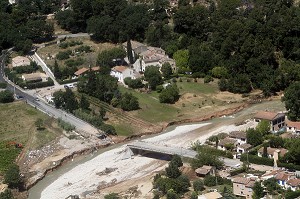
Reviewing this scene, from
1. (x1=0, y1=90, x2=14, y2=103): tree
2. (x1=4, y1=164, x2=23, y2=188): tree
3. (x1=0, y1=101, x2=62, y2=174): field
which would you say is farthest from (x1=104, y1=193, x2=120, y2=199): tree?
(x1=0, y1=90, x2=14, y2=103): tree

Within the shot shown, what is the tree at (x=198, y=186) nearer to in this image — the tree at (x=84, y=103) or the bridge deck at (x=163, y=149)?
the bridge deck at (x=163, y=149)

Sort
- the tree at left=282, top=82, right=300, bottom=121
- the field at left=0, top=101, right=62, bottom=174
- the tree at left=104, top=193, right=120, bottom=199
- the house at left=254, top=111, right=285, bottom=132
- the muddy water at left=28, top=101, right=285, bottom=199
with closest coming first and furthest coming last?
1. the tree at left=104, top=193, right=120, bottom=199
2. the muddy water at left=28, top=101, right=285, bottom=199
3. the field at left=0, top=101, right=62, bottom=174
4. the house at left=254, top=111, right=285, bottom=132
5. the tree at left=282, top=82, right=300, bottom=121

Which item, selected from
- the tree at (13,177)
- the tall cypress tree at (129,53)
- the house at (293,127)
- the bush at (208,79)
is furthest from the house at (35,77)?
the house at (293,127)

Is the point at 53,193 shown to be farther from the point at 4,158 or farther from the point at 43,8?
the point at 43,8

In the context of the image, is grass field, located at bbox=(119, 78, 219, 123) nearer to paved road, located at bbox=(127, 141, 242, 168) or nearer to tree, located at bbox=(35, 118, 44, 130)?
paved road, located at bbox=(127, 141, 242, 168)

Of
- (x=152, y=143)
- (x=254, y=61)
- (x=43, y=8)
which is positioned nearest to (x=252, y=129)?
(x=152, y=143)
